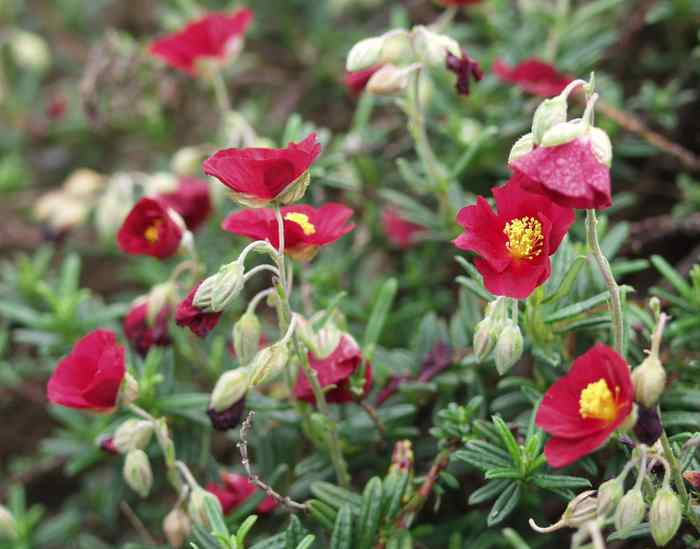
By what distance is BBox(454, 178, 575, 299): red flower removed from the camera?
59.1 inches

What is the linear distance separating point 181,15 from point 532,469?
2498 mm

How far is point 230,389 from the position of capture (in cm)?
167

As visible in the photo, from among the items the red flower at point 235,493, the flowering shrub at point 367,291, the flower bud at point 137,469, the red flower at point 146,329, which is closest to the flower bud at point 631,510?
the flowering shrub at point 367,291

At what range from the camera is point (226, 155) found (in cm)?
155

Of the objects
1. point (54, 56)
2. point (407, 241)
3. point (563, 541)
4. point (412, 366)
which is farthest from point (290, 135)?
point (54, 56)

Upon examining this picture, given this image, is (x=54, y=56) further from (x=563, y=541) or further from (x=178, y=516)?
(x=563, y=541)

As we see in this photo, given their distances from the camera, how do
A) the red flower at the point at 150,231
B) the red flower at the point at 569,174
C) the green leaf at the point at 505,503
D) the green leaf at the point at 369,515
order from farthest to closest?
the red flower at the point at 150,231
the green leaf at the point at 369,515
the green leaf at the point at 505,503
the red flower at the point at 569,174

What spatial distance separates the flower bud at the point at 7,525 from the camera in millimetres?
2117

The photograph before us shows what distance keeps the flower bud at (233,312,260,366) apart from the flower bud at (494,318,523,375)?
468mm

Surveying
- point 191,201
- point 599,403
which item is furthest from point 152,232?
point 599,403

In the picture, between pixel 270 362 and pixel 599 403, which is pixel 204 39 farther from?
pixel 599 403

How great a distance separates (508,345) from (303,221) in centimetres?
47

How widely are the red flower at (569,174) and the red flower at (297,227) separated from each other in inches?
16.5

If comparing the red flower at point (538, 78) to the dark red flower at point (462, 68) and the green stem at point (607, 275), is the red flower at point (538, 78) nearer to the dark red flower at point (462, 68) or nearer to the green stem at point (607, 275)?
the dark red flower at point (462, 68)
